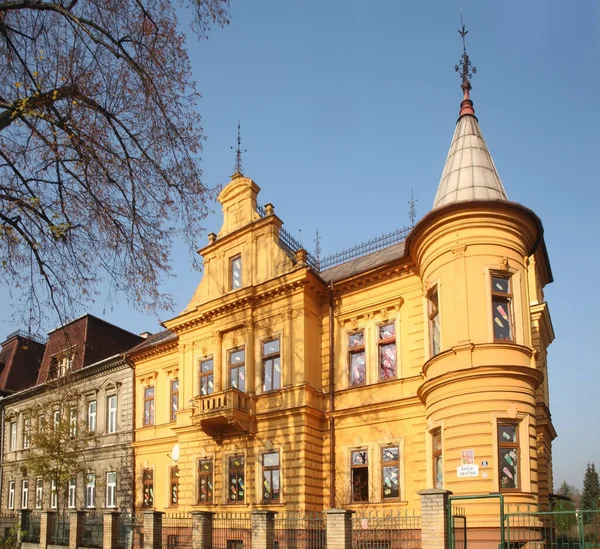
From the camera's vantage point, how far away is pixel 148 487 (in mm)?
29656

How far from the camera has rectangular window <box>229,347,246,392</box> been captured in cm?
2475

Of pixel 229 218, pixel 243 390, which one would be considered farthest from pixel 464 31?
pixel 243 390

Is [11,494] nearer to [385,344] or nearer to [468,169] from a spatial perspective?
[385,344]

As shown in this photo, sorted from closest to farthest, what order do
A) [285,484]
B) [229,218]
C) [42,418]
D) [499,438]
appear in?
[499,438], [285,484], [229,218], [42,418]

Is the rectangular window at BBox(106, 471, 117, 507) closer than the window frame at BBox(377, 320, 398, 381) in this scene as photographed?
No

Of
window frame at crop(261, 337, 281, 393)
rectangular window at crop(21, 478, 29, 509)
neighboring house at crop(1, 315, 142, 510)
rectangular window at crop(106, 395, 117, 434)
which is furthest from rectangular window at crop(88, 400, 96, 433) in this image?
window frame at crop(261, 337, 281, 393)

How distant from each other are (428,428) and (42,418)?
2105cm

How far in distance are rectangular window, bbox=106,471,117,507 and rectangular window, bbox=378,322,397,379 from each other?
16243 mm

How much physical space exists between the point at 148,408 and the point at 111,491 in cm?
477

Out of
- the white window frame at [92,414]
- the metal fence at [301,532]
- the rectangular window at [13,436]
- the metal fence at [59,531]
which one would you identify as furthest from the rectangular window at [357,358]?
the rectangular window at [13,436]

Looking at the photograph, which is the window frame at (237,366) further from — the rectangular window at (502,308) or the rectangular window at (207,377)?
the rectangular window at (502,308)

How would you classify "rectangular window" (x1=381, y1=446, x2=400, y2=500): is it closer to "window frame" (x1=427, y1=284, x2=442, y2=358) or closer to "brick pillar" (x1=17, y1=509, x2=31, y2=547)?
"window frame" (x1=427, y1=284, x2=442, y2=358)

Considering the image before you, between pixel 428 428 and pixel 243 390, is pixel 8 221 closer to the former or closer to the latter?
pixel 428 428

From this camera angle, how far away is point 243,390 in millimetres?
24531
